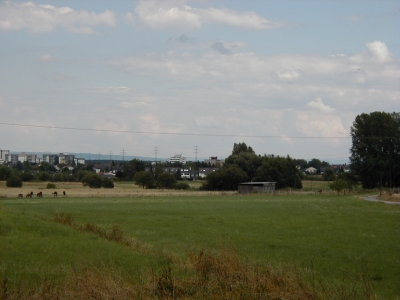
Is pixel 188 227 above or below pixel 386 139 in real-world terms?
below

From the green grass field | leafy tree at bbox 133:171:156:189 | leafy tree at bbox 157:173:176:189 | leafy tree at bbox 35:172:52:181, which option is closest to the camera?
the green grass field

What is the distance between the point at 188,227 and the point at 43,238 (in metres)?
12.9

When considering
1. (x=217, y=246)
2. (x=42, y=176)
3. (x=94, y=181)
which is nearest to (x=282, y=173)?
(x=94, y=181)

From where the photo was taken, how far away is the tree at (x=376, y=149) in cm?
9988

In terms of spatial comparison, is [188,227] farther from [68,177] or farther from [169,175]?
[68,177]

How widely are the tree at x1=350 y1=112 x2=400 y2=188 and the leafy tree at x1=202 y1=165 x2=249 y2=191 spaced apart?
84.3 feet

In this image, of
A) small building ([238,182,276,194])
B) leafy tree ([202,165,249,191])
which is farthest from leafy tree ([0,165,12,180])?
small building ([238,182,276,194])

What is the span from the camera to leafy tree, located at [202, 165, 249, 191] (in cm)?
11556

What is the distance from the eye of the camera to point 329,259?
18.4m

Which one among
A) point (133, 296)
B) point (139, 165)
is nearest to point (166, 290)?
point (133, 296)

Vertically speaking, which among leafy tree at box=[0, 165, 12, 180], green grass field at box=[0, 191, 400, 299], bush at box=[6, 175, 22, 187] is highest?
leafy tree at box=[0, 165, 12, 180]

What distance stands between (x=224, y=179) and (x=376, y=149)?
33.4m

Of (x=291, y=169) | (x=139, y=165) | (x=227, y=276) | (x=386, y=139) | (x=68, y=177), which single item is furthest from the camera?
(x=139, y=165)

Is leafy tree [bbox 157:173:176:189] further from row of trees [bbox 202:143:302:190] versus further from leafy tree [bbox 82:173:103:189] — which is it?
leafy tree [bbox 82:173:103:189]
